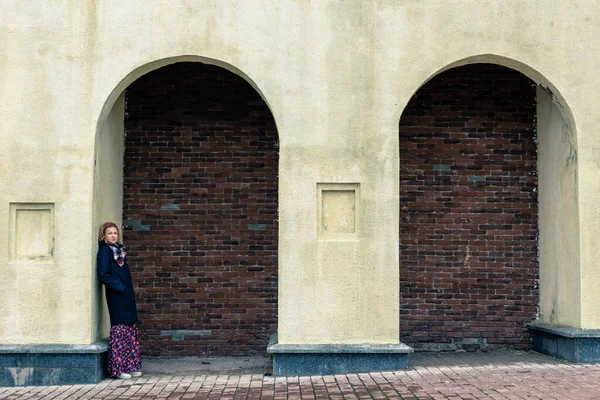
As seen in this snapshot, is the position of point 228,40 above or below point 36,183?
above

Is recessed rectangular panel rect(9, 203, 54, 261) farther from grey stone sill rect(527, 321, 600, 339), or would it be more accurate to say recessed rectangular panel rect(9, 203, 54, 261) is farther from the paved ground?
grey stone sill rect(527, 321, 600, 339)

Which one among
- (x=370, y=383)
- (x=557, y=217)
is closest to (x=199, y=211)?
(x=370, y=383)

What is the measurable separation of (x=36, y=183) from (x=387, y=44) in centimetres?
408

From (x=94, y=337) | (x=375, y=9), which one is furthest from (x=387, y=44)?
(x=94, y=337)

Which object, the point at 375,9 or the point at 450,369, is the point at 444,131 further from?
the point at 450,369

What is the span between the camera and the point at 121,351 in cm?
826

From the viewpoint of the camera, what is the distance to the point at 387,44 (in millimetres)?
8336

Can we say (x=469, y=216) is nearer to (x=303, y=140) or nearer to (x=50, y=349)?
(x=303, y=140)

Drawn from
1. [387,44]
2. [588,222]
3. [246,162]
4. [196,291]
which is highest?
[387,44]

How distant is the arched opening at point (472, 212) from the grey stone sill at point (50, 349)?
3878 millimetres

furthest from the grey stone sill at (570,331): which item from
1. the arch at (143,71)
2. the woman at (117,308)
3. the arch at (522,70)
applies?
the woman at (117,308)

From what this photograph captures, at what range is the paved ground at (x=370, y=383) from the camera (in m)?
7.12

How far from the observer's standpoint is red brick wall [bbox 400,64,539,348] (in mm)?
9641

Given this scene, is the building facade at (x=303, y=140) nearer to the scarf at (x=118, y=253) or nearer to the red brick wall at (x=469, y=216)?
the scarf at (x=118, y=253)
